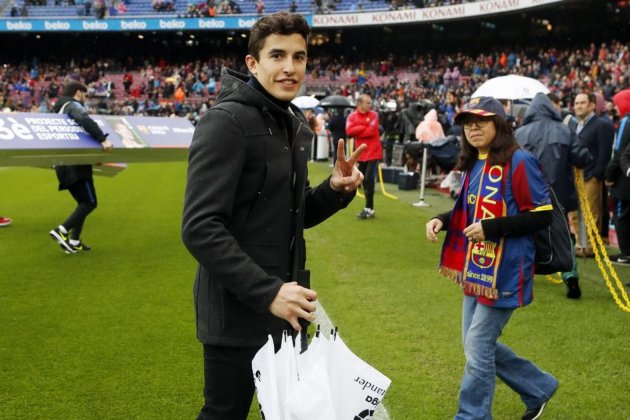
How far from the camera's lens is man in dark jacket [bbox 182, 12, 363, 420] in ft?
6.02

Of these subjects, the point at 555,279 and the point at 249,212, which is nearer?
the point at 249,212

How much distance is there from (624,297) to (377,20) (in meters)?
35.6

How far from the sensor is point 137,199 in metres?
12.3

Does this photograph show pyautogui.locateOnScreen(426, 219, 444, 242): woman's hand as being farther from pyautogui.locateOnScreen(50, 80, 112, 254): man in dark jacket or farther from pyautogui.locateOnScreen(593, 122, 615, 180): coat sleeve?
pyautogui.locateOnScreen(593, 122, 615, 180): coat sleeve

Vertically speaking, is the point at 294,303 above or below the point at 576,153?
above

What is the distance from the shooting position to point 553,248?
307 centimetres

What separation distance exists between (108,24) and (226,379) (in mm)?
46389

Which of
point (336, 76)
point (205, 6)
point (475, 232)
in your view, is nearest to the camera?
point (475, 232)

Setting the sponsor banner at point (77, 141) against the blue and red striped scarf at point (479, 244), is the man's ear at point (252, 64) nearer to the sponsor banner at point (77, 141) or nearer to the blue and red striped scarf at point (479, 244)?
the blue and red striped scarf at point (479, 244)

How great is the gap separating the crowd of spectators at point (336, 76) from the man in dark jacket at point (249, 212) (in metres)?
22.3

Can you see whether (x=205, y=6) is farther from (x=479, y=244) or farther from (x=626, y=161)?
(x=479, y=244)

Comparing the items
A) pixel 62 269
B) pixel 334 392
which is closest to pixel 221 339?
pixel 334 392

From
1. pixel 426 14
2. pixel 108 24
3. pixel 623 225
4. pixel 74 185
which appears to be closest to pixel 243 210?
pixel 74 185

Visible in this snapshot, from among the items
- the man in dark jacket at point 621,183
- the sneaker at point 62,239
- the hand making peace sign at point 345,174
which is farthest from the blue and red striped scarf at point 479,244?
the sneaker at point 62,239
